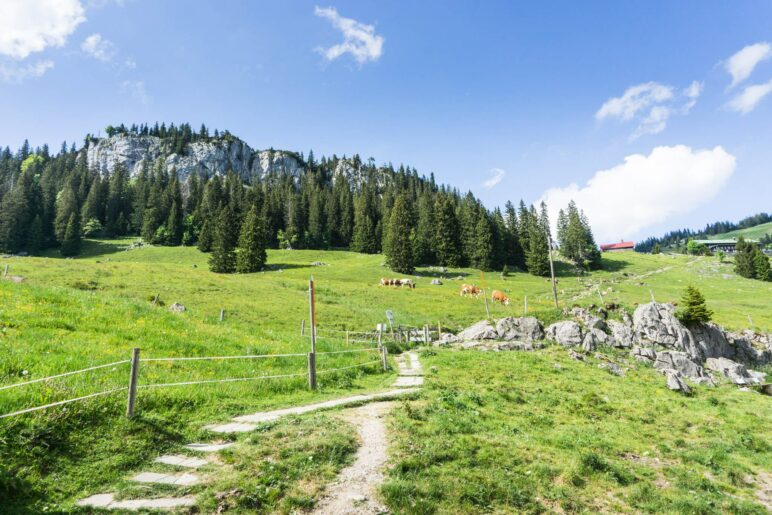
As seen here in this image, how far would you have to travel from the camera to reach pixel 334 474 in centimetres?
Answer: 788

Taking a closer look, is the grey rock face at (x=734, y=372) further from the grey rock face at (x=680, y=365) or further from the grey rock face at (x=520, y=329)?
the grey rock face at (x=520, y=329)

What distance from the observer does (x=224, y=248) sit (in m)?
84.2

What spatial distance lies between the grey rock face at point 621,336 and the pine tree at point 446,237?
6614 centimetres

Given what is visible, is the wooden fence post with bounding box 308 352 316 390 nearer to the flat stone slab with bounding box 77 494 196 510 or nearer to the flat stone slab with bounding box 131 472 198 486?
the flat stone slab with bounding box 131 472 198 486

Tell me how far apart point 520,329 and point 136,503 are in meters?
33.5

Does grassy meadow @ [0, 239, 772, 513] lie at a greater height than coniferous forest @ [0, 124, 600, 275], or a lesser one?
lesser

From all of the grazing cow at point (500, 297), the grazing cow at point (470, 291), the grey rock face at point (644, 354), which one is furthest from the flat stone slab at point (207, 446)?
the grazing cow at point (470, 291)

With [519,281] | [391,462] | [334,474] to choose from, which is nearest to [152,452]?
[334,474]

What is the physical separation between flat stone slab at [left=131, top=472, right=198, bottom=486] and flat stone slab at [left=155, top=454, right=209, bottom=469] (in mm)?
420

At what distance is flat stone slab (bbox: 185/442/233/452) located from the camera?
8.88 meters

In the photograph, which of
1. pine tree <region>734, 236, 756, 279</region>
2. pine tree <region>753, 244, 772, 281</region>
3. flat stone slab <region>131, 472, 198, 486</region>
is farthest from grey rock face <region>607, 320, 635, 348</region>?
pine tree <region>734, 236, 756, 279</region>

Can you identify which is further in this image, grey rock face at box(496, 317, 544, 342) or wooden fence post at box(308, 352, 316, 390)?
grey rock face at box(496, 317, 544, 342)

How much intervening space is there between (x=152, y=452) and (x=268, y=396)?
5.58 m

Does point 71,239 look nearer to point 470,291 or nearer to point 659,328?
point 470,291
